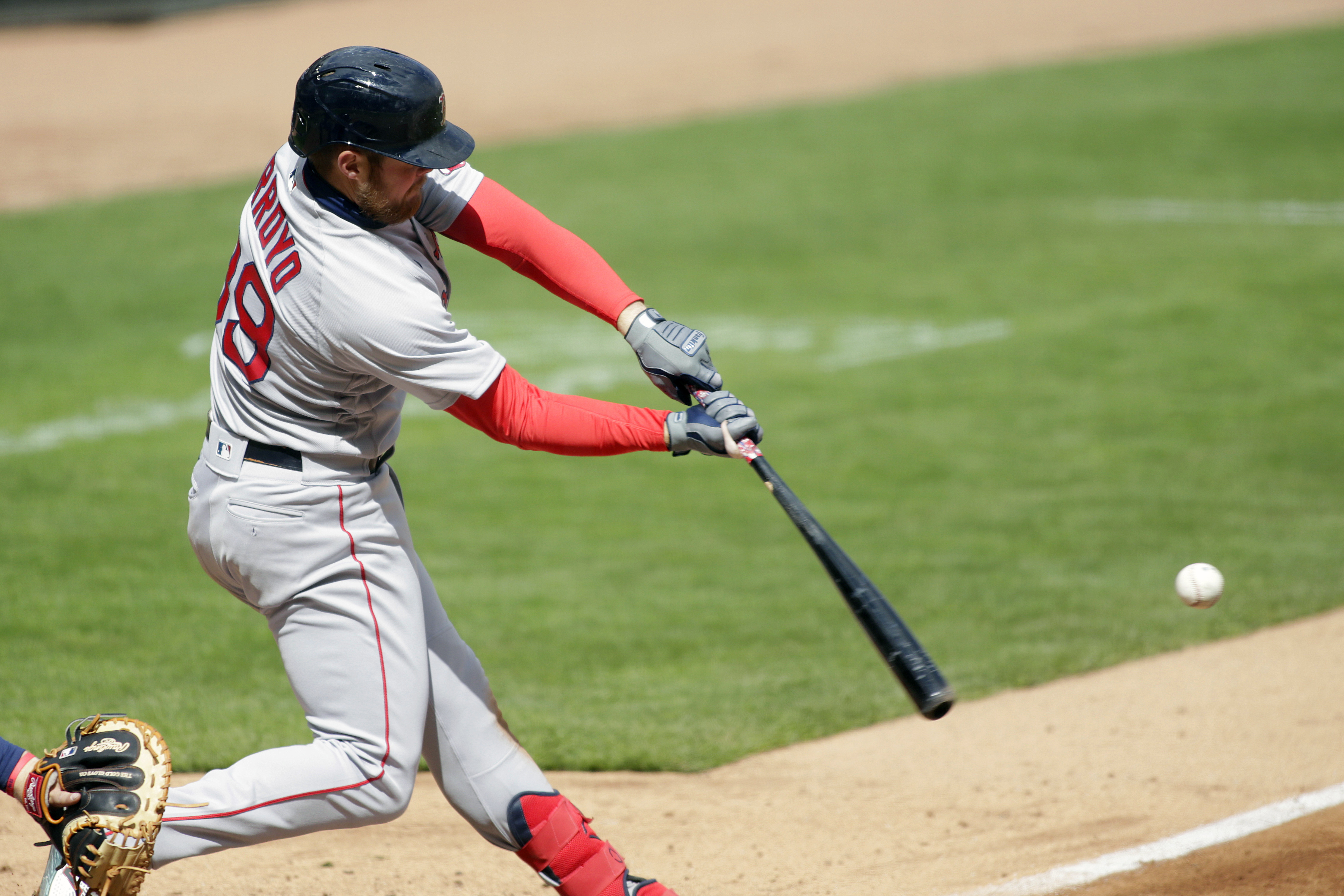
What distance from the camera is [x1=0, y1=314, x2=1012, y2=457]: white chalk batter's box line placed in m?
8.68

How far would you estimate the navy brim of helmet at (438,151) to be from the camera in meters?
2.77

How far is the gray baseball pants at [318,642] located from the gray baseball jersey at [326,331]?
8 centimetres

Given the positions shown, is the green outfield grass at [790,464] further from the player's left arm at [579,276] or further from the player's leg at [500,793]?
the player's left arm at [579,276]

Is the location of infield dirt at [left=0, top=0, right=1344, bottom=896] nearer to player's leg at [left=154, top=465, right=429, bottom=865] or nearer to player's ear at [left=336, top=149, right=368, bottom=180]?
player's leg at [left=154, top=465, right=429, bottom=865]

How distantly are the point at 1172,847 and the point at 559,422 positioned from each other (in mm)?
1957

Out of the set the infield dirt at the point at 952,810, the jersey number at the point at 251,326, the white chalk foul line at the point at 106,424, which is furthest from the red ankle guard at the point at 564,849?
the white chalk foul line at the point at 106,424

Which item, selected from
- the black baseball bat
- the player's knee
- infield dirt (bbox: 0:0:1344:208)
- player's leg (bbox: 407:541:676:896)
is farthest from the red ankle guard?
infield dirt (bbox: 0:0:1344:208)

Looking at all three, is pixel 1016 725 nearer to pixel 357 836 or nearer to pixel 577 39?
pixel 357 836

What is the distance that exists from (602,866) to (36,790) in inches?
43.9

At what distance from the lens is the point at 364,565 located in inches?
114

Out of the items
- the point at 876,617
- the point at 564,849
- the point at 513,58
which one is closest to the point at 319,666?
the point at 564,849

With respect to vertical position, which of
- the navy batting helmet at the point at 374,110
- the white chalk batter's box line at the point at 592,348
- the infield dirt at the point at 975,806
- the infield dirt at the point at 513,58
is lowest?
the infield dirt at the point at 513,58

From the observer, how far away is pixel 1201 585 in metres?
4.69

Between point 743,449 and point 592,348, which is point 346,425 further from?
point 592,348
